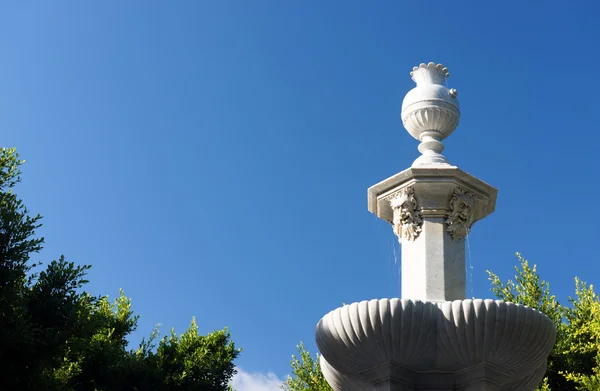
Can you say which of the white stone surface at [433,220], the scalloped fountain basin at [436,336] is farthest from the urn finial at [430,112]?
the scalloped fountain basin at [436,336]

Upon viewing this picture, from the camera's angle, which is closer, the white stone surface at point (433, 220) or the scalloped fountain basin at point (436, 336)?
the scalloped fountain basin at point (436, 336)

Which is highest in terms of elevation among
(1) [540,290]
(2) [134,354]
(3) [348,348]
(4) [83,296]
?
(1) [540,290]

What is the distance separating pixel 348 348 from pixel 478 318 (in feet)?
4.54

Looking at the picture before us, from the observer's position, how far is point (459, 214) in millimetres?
9211

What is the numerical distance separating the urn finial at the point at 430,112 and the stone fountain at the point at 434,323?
10.5 inches

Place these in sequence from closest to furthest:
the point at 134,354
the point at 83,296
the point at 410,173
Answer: the point at 410,173
the point at 83,296
the point at 134,354

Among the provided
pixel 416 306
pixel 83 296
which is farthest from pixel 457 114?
pixel 83 296

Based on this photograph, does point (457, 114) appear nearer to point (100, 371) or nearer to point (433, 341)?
point (433, 341)

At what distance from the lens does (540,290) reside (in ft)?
57.2

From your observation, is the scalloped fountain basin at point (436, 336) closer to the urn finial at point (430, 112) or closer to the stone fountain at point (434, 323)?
the stone fountain at point (434, 323)

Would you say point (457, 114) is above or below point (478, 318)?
above

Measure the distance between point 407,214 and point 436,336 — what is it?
82.6 inches

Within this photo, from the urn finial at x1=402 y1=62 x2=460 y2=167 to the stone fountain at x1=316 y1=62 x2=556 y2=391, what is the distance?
27cm

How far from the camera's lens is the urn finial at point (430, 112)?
974cm
